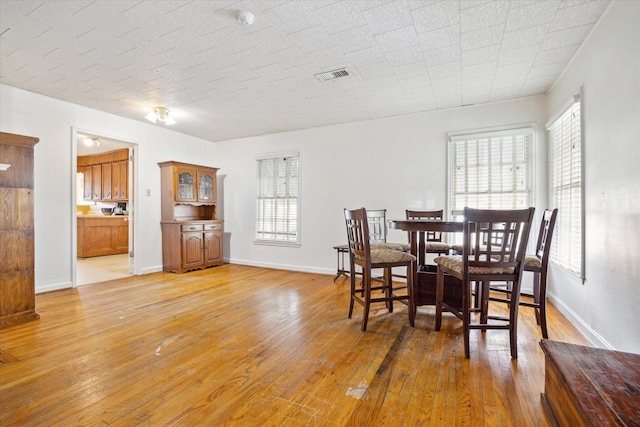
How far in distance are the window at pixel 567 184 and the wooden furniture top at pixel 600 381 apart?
1471mm

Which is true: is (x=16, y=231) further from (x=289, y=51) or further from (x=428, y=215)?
(x=428, y=215)

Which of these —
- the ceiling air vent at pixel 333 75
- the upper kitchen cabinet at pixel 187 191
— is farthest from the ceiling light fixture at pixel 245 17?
the upper kitchen cabinet at pixel 187 191

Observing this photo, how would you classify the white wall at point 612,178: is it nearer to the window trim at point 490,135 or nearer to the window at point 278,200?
the window trim at point 490,135

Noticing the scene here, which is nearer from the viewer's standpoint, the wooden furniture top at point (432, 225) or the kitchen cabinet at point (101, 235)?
the wooden furniture top at point (432, 225)

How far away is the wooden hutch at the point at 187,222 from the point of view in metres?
5.10

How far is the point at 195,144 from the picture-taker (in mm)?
A: 5949

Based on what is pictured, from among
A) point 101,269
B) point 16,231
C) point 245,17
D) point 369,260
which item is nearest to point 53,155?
point 16,231

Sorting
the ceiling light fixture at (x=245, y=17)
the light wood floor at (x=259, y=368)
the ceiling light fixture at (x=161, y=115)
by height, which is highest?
the ceiling light fixture at (x=245, y=17)

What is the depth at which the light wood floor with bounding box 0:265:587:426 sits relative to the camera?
152 centimetres

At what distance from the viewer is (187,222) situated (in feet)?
16.9

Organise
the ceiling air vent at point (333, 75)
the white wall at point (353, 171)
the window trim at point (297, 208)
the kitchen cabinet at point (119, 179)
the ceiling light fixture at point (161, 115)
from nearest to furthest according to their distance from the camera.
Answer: the ceiling air vent at point (333, 75) < the white wall at point (353, 171) < the ceiling light fixture at point (161, 115) < the window trim at point (297, 208) < the kitchen cabinet at point (119, 179)

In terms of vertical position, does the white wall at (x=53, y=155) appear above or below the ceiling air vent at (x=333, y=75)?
below

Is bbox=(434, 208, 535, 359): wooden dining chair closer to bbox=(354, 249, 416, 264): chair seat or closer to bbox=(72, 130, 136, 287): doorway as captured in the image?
bbox=(354, 249, 416, 264): chair seat

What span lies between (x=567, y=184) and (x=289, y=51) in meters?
3.04
